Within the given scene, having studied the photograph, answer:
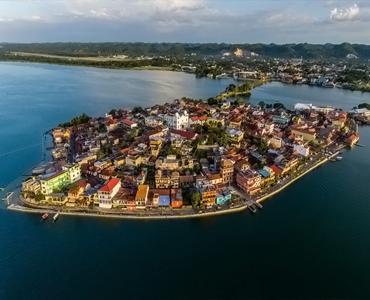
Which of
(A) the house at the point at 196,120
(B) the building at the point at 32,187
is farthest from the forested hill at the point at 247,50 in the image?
(B) the building at the point at 32,187

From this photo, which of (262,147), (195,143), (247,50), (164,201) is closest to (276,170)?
(262,147)

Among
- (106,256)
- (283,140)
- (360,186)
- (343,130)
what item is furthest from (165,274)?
(343,130)

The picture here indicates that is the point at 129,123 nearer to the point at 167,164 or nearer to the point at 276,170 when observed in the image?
the point at 167,164

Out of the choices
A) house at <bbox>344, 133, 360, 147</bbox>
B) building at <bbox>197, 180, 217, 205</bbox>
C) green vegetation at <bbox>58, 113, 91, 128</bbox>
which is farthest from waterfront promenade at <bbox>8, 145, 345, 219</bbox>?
house at <bbox>344, 133, 360, 147</bbox>

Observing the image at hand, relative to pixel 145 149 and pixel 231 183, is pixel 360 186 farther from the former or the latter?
pixel 145 149

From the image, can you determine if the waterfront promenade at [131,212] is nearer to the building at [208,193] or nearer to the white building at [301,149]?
the building at [208,193]

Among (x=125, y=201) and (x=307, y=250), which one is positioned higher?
(x=125, y=201)
